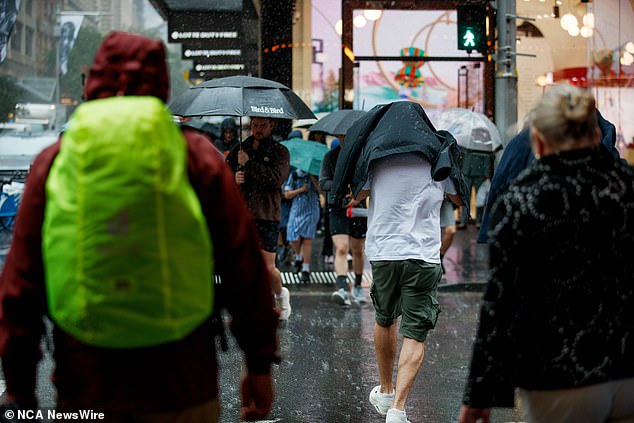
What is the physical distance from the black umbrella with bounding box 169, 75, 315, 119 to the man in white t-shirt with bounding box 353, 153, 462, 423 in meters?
2.41

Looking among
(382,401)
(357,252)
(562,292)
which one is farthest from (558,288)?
(357,252)

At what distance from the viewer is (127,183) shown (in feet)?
8.24

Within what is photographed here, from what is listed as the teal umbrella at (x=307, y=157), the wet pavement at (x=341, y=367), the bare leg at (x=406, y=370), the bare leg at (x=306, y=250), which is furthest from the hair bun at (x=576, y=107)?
the bare leg at (x=306, y=250)

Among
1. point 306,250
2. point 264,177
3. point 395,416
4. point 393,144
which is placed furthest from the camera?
point 306,250

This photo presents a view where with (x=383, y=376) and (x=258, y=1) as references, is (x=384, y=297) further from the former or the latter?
(x=258, y=1)

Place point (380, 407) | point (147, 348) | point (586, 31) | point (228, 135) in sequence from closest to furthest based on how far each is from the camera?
point (147, 348) → point (380, 407) → point (228, 135) → point (586, 31)

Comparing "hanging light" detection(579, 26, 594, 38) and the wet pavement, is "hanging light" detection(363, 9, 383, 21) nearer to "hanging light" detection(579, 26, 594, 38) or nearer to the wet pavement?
"hanging light" detection(579, 26, 594, 38)

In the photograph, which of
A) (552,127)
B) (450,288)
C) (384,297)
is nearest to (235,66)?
(450,288)

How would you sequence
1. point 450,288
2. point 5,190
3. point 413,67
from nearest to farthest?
point 450,288 → point 5,190 → point 413,67

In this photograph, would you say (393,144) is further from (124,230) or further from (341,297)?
(341,297)

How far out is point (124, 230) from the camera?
8.29 ft

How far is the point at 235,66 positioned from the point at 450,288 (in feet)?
26.7

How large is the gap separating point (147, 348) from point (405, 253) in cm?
311

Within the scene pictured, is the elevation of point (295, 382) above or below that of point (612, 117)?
below
